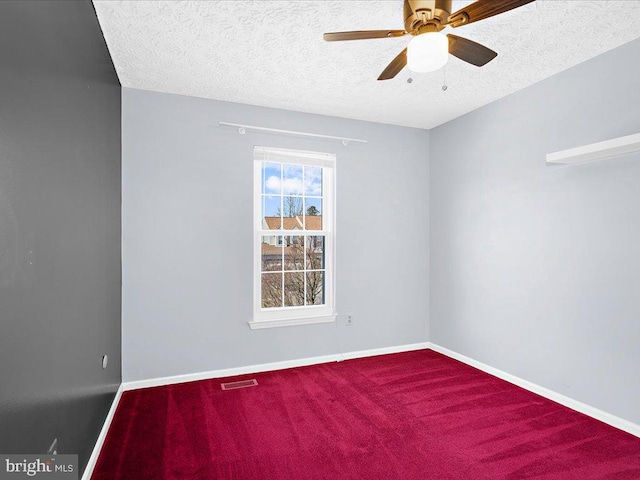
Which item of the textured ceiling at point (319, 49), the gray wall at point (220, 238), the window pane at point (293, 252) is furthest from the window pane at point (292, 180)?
the textured ceiling at point (319, 49)

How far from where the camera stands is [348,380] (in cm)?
347

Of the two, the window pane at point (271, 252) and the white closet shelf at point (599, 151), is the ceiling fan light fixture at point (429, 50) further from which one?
the window pane at point (271, 252)

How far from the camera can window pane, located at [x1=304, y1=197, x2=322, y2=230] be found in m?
4.05

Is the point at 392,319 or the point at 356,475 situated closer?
the point at 356,475

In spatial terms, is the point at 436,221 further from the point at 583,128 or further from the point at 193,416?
the point at 193,416

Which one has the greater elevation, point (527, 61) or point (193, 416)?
point (527, 61)

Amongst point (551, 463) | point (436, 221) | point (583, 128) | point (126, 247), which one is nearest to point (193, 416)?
point (126, 247)

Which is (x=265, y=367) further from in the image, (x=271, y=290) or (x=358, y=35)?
(x=358, y=35)

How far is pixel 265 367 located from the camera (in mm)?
3715

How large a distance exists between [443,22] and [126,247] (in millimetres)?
2974

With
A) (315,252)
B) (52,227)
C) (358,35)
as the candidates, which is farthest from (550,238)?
(52,227)

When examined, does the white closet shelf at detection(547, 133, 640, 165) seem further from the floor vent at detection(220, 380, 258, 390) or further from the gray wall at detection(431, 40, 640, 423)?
the floor vent at detection(220, 380, 258, 390)

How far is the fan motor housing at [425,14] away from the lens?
5.32ft

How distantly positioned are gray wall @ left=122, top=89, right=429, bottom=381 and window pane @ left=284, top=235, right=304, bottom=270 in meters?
0.43
